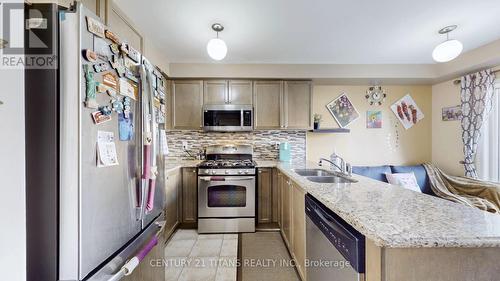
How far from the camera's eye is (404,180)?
3.16 meters

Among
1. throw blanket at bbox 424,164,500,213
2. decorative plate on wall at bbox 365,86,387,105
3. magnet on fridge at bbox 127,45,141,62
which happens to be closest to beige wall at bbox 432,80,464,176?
throw blanket at bbox 424,164,500,213

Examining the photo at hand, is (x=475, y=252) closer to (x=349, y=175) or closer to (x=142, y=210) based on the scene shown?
(x=349, y=175)

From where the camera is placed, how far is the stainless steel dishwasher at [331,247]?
2.95 feet

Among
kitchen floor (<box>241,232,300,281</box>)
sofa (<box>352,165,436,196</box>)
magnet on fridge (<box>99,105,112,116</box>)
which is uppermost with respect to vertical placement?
magnet on fridge (<box>99,105,112,116</box>)

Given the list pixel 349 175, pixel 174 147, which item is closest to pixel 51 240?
pixel 349 175

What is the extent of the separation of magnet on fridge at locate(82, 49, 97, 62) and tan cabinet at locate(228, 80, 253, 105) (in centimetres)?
252

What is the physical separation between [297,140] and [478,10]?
244 cm

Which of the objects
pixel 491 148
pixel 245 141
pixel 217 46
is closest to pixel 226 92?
pixel 245 141

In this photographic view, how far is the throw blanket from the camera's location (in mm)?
2510

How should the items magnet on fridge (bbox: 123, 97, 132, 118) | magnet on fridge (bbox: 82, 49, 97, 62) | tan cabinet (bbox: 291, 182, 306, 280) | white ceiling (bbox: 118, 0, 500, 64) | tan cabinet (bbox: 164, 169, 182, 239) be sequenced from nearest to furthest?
magnet on fridge (bbox: 82, 49, 97, 62)
magnet on fridge (bbox: 123, 97, 132, 118)
tan cabinet (bbox: 291, 182, 306, 280)
white ceiling (bbox: 118, 0, 500, 64)
tan cabinet (bbox: 164, 169, 182, 239)

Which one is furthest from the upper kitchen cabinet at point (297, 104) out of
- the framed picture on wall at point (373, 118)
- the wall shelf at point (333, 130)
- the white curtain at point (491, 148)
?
the white curtain at point (491, 148)

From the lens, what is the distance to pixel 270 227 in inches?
120

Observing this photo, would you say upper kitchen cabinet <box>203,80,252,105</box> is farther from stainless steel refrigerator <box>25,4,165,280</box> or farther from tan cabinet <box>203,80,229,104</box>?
stainless steel refrigerator <box>25,4,165,280</box>

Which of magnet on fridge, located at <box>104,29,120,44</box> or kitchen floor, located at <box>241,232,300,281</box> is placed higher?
magnet on fridge, located at <box>104,29,120,44</box>
